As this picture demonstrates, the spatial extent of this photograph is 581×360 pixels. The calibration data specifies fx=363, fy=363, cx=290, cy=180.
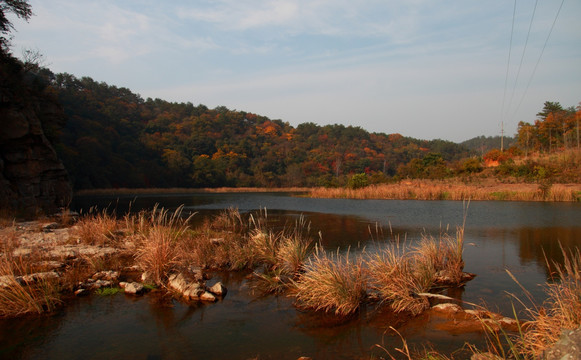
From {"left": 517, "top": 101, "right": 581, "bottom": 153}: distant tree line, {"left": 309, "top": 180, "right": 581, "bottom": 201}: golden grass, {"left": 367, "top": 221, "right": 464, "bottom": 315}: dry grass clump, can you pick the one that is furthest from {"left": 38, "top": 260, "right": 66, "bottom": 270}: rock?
{"left": 517, "top": 101, "right": 581, "bottom": 153}: distant tree line

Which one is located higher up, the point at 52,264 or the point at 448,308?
the point at 52,264

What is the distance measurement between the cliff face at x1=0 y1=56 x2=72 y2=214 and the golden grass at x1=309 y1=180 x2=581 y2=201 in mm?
27217

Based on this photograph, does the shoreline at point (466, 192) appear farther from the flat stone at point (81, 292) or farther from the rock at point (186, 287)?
the flat stone at point (81, 292)

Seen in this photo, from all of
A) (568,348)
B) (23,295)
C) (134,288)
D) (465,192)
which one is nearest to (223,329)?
(134,288)

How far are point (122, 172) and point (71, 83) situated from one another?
102ft

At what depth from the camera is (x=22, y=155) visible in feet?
69.8

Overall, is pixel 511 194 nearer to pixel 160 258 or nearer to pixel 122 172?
pixel 160 258

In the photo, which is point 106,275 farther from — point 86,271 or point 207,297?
point 207,297

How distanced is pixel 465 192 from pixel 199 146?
6825 centimetres

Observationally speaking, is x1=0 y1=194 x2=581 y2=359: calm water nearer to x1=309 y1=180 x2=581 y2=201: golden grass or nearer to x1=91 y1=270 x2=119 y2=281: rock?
x1=91 y1=270 x2=119 y2=281: rock

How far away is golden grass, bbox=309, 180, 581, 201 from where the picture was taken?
93.6 feet

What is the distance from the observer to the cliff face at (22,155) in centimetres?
1952

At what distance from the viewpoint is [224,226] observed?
1614 centimetres

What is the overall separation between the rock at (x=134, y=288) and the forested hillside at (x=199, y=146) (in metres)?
42.0
